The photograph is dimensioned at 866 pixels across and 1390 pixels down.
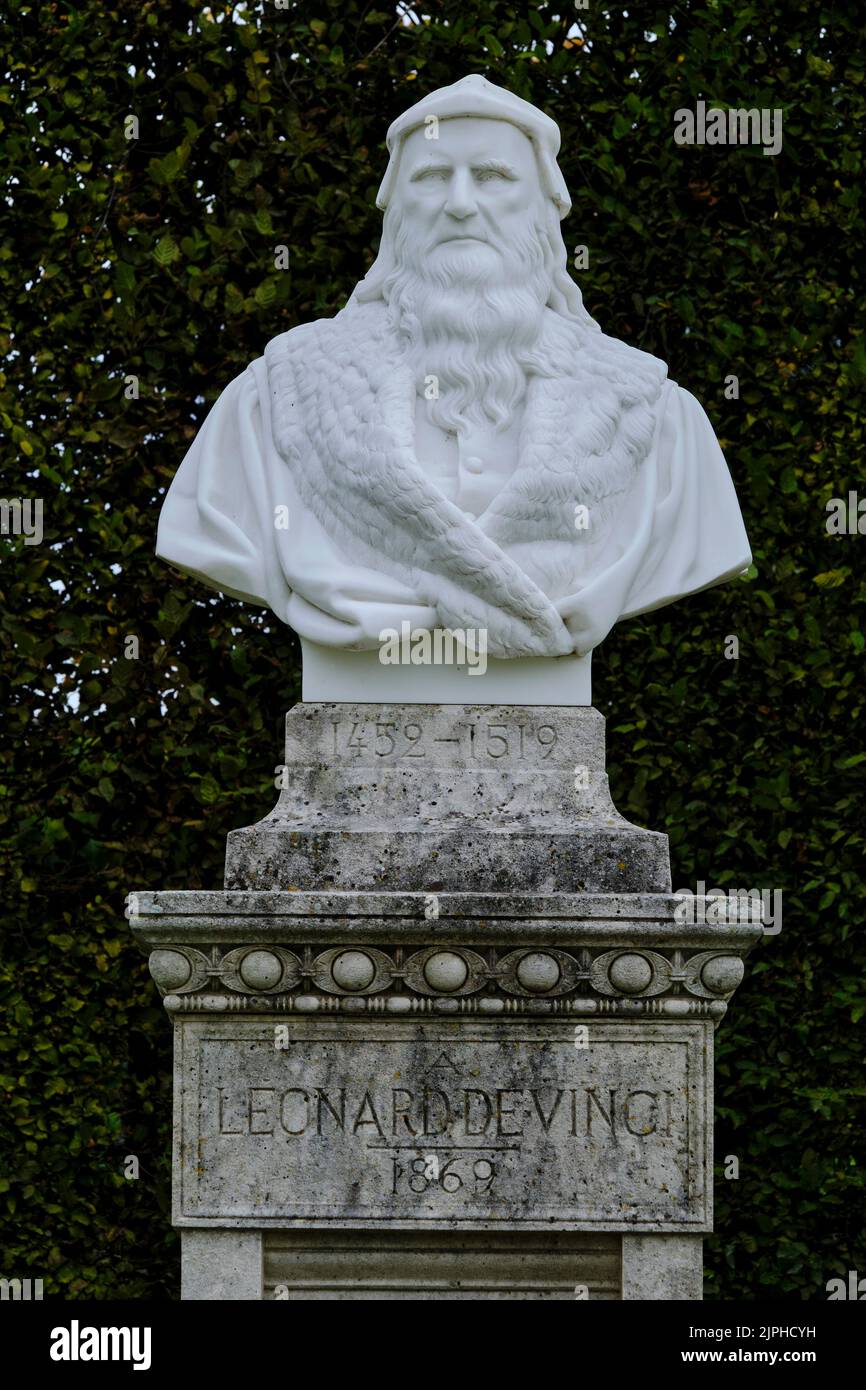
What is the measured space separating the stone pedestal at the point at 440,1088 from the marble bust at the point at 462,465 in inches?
29.7

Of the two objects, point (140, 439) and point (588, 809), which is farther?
point (140, 439)

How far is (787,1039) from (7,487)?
3204 mm

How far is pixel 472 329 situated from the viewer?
718 centimetres

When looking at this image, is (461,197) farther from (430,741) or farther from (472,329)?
(430,741)

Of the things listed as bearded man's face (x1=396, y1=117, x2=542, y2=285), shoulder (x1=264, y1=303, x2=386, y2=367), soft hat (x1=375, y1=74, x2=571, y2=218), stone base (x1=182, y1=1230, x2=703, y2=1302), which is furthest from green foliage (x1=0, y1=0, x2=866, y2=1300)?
stone base (x1=182, y1=1230, x2=703, y2=1302)

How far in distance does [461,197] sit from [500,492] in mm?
819

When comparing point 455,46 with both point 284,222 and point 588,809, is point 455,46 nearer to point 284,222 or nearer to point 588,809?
point 284,222

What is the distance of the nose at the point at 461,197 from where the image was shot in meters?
7.13

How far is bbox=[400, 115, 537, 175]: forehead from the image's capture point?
282 inches

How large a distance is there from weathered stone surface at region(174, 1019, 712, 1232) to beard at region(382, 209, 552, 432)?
1.71 metres

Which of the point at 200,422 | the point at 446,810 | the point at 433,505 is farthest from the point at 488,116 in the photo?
the point at 200,422

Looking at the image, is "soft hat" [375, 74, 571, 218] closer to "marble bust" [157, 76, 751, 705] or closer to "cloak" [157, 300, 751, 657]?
"marble bust" [157, 76, 751, 705]

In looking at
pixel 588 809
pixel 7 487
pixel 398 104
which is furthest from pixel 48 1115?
pixel 398 104

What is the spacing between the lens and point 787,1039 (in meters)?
8.80
